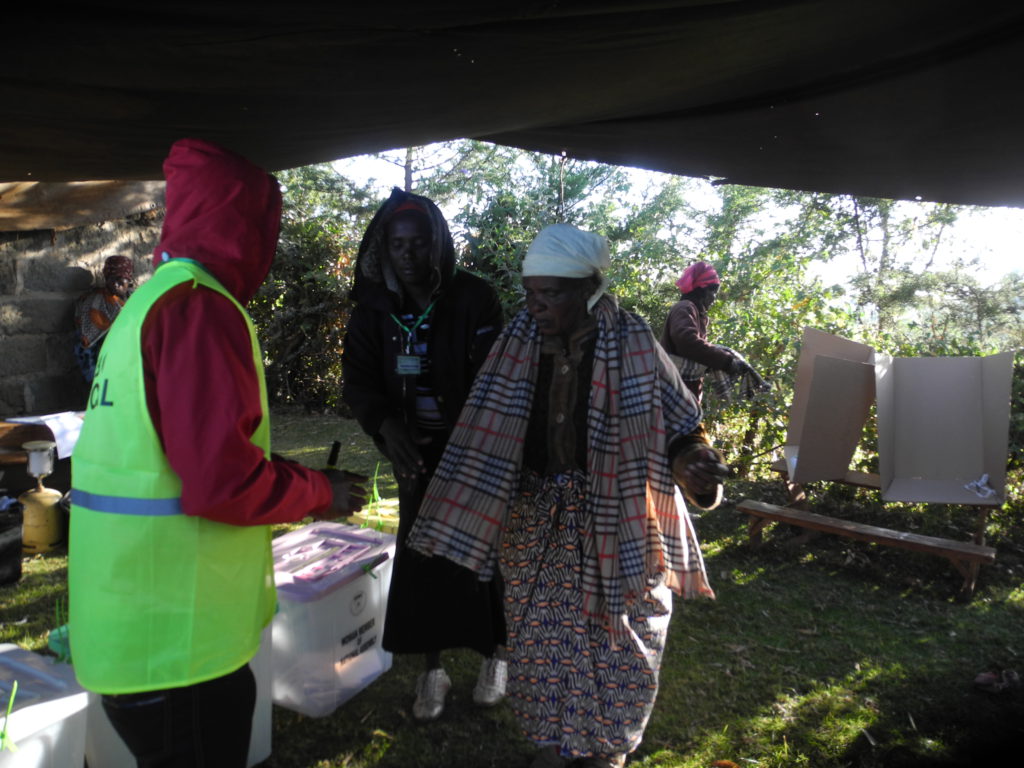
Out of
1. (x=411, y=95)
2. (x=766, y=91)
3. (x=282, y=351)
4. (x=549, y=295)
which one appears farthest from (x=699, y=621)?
(x=282, y=351)

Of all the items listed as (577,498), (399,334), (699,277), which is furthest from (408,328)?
(699,277)

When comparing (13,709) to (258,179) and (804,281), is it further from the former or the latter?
(804,281)

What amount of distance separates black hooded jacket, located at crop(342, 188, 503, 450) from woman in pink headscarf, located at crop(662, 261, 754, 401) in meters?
2.80

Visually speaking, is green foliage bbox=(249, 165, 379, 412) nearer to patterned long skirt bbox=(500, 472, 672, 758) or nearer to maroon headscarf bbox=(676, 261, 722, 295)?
maroon headscarf bbox=(676, 261, 722, 295)

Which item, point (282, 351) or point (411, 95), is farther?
point (282, 351)

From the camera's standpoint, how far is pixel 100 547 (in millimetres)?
1459

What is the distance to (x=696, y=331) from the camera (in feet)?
16.9

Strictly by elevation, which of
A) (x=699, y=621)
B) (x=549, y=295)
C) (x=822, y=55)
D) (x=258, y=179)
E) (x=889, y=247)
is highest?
(x=889, y=247)

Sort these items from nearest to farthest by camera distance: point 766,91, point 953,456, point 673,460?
point 673,460 → point 766,91 → point 953,456

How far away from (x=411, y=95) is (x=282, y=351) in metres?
8.71

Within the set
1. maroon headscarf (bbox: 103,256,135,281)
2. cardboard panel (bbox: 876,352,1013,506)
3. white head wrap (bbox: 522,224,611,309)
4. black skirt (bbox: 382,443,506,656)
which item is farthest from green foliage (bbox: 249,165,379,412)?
white head wrap (bbox: 522,224,611,309)

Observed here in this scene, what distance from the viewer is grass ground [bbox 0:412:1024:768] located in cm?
267

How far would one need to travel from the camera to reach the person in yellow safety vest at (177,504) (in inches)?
55.6

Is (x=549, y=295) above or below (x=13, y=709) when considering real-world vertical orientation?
above
